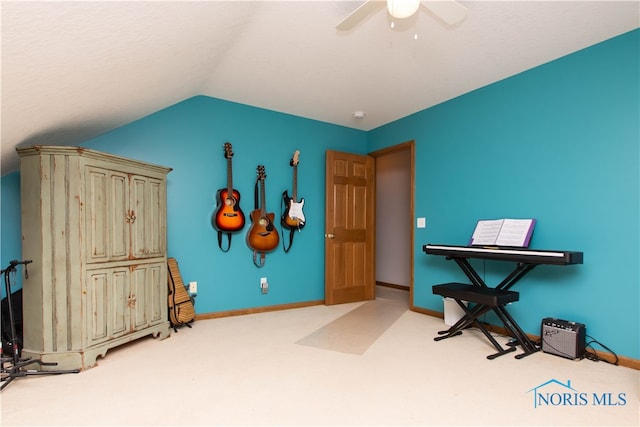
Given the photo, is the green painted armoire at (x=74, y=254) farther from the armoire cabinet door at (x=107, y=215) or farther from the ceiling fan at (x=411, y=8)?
the ceiling fan at (x=411, y=8)

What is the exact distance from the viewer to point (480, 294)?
257 centimetres

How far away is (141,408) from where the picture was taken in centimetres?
179

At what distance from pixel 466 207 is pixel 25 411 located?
12.1ft

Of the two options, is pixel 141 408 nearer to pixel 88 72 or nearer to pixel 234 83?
pixel 88 72

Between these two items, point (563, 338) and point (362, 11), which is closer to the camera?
point (362, 11)

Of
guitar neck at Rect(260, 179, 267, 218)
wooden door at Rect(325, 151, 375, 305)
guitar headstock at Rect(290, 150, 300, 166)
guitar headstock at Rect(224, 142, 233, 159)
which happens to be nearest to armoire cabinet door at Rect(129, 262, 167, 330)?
guitar neck at Rect(260, 179, 267, 218)

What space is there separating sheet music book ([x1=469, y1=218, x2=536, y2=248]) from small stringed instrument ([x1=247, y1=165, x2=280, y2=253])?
2.10 metres

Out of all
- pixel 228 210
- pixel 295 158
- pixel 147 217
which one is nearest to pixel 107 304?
pixel 147 217

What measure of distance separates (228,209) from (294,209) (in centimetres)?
82

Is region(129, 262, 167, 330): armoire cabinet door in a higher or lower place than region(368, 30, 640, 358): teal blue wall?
lower

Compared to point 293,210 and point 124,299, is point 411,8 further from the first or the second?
point 124,299

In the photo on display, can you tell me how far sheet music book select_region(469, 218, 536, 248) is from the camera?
2773mm

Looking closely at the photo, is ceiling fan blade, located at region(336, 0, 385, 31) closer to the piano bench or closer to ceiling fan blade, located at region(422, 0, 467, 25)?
ceiling fan blade, located at region(422, 0, 467, 25)

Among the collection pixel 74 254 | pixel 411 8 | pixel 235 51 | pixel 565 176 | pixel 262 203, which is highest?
pixel 235 51
